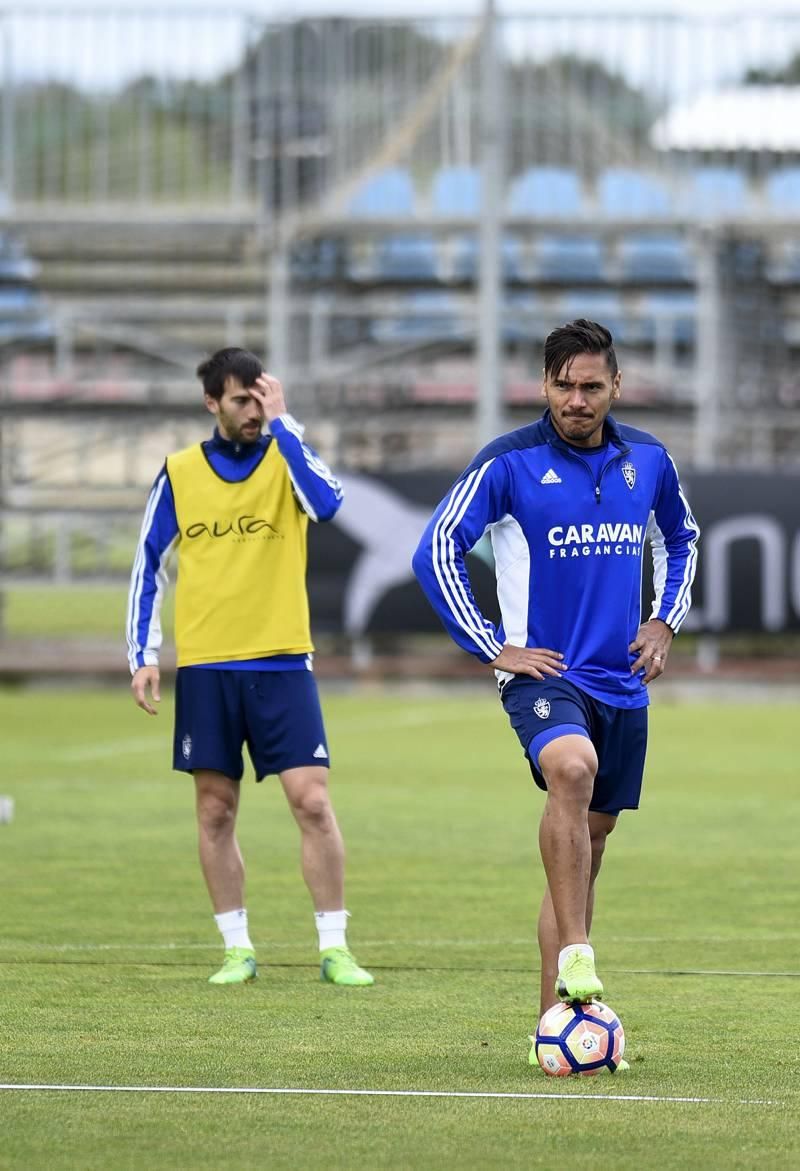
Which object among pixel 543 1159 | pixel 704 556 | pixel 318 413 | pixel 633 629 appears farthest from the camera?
pixel 318 413

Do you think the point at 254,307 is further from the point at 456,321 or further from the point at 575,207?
the point at 575,207

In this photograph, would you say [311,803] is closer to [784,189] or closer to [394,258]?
[784,189]

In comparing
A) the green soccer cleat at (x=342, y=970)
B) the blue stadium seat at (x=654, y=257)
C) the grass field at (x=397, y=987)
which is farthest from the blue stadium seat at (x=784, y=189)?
the green soccer cleat at (x=342, y=970)

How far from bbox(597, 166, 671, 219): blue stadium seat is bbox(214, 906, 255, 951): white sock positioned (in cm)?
2202

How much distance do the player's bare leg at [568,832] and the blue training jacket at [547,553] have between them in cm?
31

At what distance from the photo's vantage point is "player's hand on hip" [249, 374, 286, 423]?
816 centimetres

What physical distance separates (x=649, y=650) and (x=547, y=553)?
17.0 inches

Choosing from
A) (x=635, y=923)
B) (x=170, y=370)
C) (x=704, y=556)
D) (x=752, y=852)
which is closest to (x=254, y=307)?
(x=170, y=370)

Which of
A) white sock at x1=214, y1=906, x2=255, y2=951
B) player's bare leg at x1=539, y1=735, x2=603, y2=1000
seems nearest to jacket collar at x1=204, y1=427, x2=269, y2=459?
white sock at x1=214, y1=906, x2=255, y2=951

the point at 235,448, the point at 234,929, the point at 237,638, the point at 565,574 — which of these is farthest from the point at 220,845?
the point at 565,574

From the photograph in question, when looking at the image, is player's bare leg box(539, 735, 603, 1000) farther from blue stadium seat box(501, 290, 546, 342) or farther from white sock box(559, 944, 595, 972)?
blue stadium seat box(501, 290, 546, 342)

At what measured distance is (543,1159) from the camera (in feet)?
17.5

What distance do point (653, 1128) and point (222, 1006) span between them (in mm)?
2225

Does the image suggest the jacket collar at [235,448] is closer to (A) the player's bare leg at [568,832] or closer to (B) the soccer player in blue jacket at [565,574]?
(B) the soccer player in blue jacket at [565,574]
